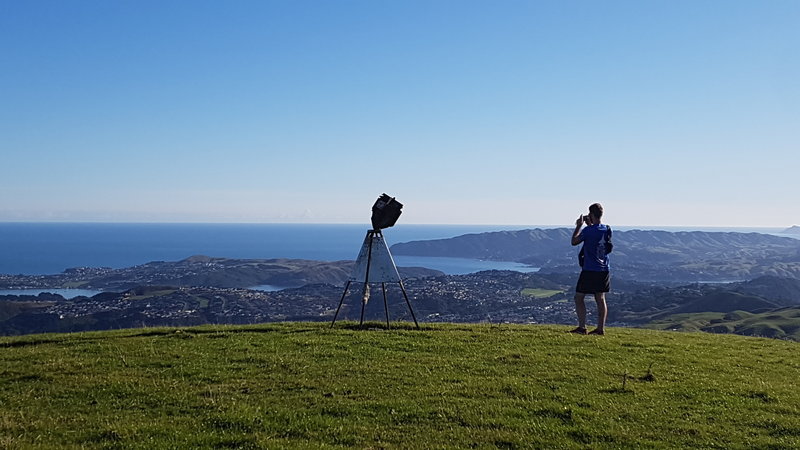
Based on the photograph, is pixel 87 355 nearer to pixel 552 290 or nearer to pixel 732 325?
pixel 732 325

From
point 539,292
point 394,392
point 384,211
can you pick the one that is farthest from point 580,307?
point 539,292

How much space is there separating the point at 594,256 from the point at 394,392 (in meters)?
9.04

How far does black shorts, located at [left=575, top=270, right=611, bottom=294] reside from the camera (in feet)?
53.6

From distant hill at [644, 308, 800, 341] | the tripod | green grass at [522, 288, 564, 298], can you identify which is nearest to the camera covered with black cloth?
the tripod

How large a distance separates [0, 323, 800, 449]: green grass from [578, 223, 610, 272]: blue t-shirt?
7.58 ft

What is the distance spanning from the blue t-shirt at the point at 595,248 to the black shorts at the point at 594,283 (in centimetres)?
15

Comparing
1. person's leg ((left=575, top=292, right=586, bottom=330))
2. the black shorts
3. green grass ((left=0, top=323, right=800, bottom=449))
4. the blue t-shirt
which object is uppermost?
the blue t-shirt


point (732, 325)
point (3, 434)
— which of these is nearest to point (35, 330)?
point (3, 434)

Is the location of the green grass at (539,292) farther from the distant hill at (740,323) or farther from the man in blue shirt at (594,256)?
the man in blue shirt at (594,256)

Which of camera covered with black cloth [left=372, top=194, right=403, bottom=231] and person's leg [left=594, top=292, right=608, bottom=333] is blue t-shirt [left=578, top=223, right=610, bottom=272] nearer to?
person's leg [left=594, top=292, right=608, bottom=333]

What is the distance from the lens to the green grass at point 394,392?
8.11 m

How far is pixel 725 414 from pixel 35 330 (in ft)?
351

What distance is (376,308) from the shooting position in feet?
363

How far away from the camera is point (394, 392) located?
10.4m
